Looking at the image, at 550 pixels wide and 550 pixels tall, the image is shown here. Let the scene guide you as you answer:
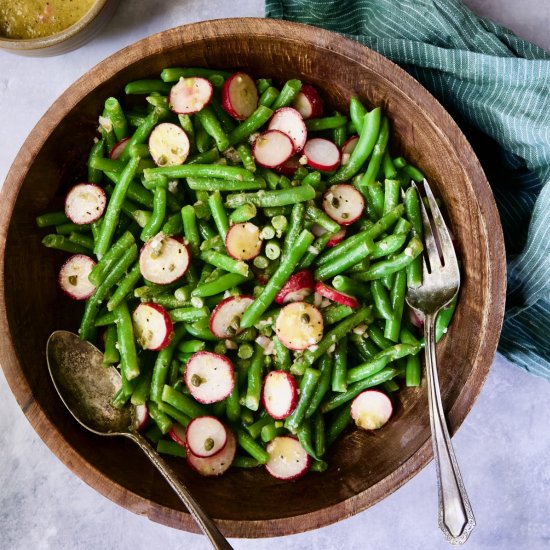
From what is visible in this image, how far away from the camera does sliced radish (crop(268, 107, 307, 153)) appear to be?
269cm

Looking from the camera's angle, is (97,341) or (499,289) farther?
(97,341)

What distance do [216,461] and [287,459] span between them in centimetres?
29

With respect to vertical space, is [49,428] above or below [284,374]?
below

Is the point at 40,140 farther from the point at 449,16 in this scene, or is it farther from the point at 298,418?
the point at 449,16

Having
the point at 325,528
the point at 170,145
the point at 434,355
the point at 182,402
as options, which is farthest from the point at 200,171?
the point at 325,528

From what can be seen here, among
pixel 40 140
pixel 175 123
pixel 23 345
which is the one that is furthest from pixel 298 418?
pixel 40 140

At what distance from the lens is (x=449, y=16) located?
2.76 meters

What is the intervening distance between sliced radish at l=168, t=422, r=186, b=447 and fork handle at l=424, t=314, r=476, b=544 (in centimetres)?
98

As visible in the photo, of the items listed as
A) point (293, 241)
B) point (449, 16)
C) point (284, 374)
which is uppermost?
point (449, 16)

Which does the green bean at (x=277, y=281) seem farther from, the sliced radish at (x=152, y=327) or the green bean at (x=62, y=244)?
the green bean at (x=62, y=244)

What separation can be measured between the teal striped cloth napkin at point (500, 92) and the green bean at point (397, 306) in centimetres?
51

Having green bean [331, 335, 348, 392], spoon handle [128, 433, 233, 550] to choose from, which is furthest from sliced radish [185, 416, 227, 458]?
green bean [331, 335, 348, 392]

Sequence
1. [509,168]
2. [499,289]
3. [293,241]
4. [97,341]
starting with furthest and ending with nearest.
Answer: [509,168], [97,341], [293,241], [499,289]

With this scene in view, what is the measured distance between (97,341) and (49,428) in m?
0.42
